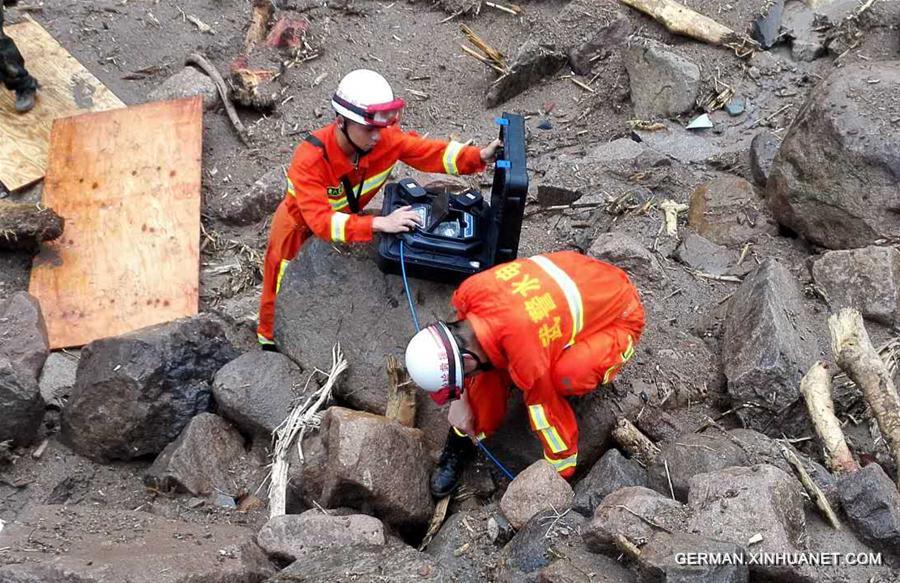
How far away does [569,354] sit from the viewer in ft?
14.0

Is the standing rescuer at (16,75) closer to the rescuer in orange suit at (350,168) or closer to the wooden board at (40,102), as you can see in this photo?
the wooden board at (40,102)

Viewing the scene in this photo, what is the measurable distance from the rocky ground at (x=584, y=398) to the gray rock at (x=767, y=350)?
0.02m

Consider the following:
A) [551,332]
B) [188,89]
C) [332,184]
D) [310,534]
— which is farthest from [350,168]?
[188,89]

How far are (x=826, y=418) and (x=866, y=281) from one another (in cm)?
111

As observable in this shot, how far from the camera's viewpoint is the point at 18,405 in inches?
194

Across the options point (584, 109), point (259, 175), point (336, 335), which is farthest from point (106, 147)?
point (584, 109)

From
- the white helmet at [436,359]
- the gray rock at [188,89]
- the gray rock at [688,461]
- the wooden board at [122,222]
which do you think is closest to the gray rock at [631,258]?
the gray rock at [688,461]

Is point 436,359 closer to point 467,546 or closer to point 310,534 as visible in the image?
point 467,546

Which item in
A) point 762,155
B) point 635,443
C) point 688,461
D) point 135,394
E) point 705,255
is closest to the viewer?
point 688,461

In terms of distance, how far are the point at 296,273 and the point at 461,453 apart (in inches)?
58.1

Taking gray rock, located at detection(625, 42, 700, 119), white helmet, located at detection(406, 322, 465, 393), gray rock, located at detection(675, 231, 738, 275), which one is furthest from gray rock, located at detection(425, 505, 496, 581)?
gray rock, located at detection(625, 42, 700, 119)

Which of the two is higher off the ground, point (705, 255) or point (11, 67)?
point (705, 255)

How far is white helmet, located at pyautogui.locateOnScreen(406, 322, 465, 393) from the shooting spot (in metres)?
4.08

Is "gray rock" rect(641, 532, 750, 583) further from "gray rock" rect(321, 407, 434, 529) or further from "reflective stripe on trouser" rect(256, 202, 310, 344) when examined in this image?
"reflective stripe on trouser" rect(256, 202, 310, 344)
